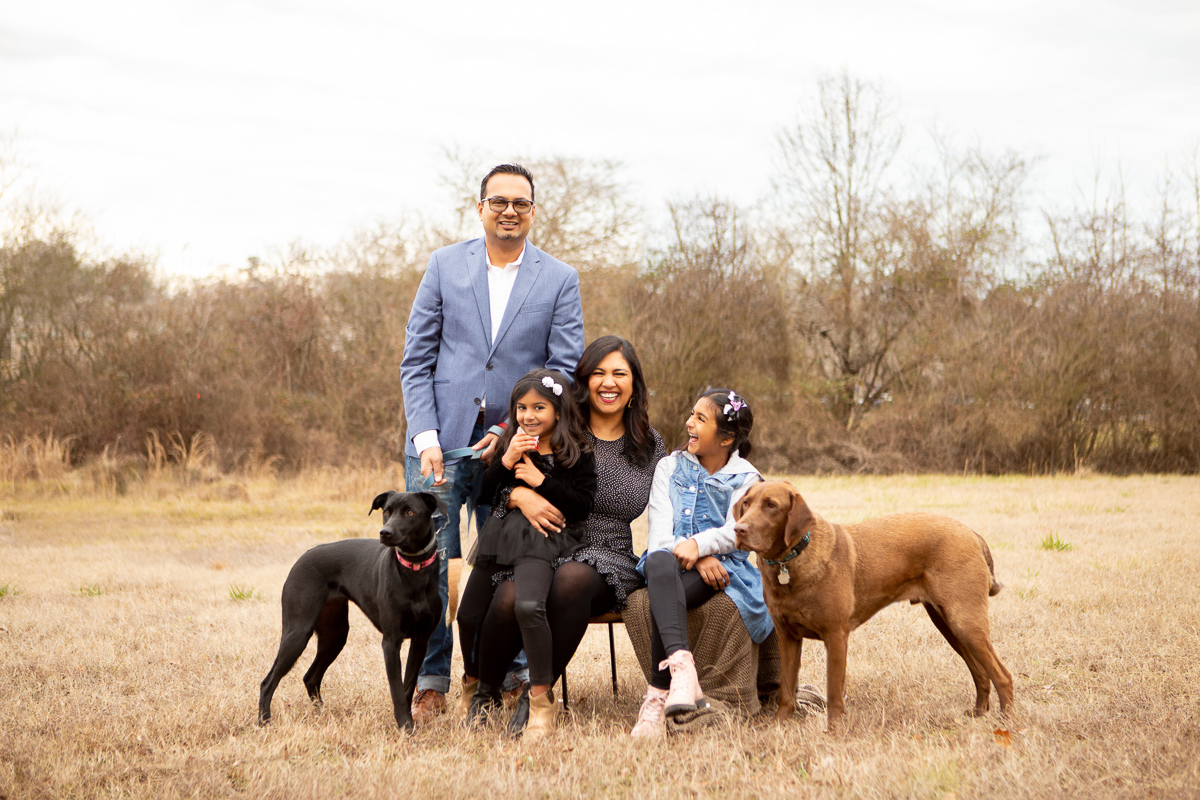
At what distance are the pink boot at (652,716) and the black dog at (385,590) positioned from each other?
0.91m

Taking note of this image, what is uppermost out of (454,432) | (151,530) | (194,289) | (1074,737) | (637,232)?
(637,232)

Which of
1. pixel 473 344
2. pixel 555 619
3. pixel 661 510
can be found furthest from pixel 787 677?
pixel 473 344

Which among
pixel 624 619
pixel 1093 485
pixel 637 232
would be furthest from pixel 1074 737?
pixel 637 232

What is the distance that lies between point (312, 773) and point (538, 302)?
6.88 ft

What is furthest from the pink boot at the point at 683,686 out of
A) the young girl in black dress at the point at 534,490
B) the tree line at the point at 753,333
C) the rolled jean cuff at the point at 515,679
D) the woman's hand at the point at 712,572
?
the tree line at the point at 753,333

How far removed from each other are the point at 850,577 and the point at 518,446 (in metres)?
1.44

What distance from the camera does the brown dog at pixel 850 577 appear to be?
3266 millimetres

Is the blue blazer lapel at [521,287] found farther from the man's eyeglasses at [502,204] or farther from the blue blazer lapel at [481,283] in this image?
the man's eyeglasses at [502,204]

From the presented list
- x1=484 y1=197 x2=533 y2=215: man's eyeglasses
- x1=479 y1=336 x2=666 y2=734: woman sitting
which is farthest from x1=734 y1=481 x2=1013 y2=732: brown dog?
x1=484 y1=197 x2=533 y2=215: man's eyeglasses

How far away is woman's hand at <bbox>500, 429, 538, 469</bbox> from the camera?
11.6ft

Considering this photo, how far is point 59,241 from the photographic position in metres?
14.0

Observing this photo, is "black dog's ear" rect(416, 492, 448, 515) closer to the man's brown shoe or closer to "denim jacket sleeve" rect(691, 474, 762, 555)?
the man's brown shoe

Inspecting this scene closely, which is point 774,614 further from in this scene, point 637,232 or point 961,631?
point 637,232

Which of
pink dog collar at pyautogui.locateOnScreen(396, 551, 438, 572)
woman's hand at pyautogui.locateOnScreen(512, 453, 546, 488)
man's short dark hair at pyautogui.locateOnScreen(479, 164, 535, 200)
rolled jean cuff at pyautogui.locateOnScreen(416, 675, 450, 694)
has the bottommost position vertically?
rolled jean cuff at pyautogui.locateOnScreen(416, 675, 450, 694)
